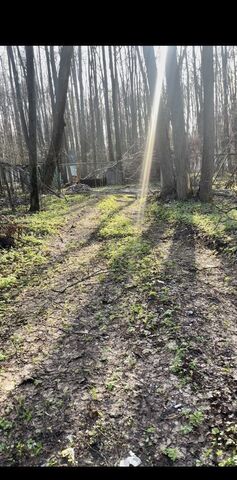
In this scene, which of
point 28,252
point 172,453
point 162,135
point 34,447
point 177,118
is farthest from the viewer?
point 162,135

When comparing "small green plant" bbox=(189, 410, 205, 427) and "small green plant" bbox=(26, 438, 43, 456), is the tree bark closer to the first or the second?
"small green plant" bbox=(189, 410, 205, 427)

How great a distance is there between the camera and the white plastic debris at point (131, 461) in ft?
7.11

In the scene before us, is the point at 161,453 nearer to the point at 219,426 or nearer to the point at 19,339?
the point at 219,426

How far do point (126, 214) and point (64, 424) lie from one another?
7803 millimetres

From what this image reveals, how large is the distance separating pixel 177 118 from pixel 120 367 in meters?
8.75

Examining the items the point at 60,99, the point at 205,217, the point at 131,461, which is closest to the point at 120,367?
the point at 131,461

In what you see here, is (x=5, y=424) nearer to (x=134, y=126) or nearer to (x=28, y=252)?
(x=28, y=252)

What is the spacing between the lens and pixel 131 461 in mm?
2195

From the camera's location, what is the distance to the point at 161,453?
2.24 meters

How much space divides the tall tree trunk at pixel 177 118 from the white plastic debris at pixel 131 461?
29.7 ft

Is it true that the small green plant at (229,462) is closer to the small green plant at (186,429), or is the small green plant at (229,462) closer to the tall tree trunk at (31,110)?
the small green plant at (186,429)

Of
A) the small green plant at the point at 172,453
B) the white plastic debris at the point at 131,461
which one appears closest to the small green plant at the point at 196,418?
the small green plant at the point at 172,453

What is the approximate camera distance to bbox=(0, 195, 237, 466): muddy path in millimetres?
2346
